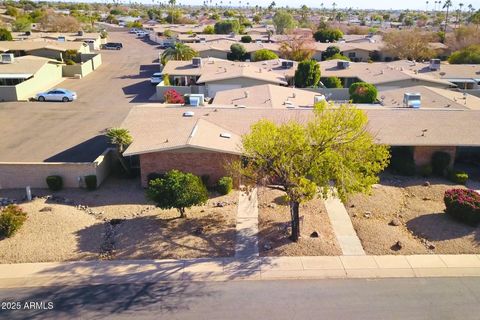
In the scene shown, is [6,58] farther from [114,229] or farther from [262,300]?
[262,300]

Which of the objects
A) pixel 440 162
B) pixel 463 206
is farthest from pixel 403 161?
pixel 463 206

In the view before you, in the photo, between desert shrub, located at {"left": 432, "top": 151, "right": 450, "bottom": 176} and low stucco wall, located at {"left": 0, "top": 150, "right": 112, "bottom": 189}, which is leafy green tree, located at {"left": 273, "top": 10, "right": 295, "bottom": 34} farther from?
low stucco wall, located at {"left": 0, "top": 150, "right": 112, "bottom": 189}

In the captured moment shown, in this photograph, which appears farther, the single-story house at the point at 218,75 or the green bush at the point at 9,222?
the single-story house at the point at 218,75

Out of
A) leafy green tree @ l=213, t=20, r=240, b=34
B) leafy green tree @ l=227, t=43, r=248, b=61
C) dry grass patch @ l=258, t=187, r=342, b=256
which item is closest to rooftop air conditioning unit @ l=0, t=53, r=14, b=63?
leafy green tree @ l=227, t=43, r=248, b=61

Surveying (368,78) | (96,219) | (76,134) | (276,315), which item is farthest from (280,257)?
(368,78)

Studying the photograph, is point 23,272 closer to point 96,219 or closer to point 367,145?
point 96,219

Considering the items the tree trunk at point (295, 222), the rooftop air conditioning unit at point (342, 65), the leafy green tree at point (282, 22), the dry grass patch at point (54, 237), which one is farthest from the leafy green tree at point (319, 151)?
the leafy green tree at point (282, 22)

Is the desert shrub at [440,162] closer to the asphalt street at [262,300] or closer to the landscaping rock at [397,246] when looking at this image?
the landscaping rock at [397,246]

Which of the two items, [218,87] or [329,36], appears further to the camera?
[329,36]
